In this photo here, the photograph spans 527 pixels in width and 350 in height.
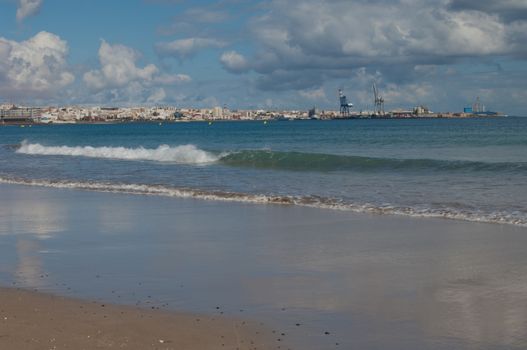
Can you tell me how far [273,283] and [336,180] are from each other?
16.4 m

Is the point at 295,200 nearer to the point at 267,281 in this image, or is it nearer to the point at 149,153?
the point at 267,281

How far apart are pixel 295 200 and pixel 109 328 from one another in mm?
11826

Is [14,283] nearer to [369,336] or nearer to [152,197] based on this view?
[369,336]

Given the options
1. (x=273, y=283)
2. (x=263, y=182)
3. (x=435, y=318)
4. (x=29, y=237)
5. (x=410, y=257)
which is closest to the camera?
(x=435, y=318)

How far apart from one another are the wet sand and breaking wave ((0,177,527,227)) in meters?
8.48

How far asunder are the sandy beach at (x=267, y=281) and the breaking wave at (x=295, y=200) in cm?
76

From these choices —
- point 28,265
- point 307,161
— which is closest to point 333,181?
point 307,161

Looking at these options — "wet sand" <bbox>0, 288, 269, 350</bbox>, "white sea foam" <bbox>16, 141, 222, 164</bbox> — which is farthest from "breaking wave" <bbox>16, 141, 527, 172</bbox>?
"wet sand" <bbox>0, 288, 269, 350</bbox>

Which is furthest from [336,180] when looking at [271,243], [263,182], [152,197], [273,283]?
[273,283]

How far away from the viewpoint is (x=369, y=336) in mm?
6773

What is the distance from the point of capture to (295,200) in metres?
18.6

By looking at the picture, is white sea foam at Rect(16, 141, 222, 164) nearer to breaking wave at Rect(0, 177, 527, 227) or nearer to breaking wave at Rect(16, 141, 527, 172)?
breaking wave at Rect(16, 141, 527, 172)

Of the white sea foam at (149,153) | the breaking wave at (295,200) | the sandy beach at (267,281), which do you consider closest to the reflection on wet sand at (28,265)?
the sandy beach at (267,281)

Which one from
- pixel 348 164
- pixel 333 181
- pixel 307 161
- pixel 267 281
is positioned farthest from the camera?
pixel 307 161
